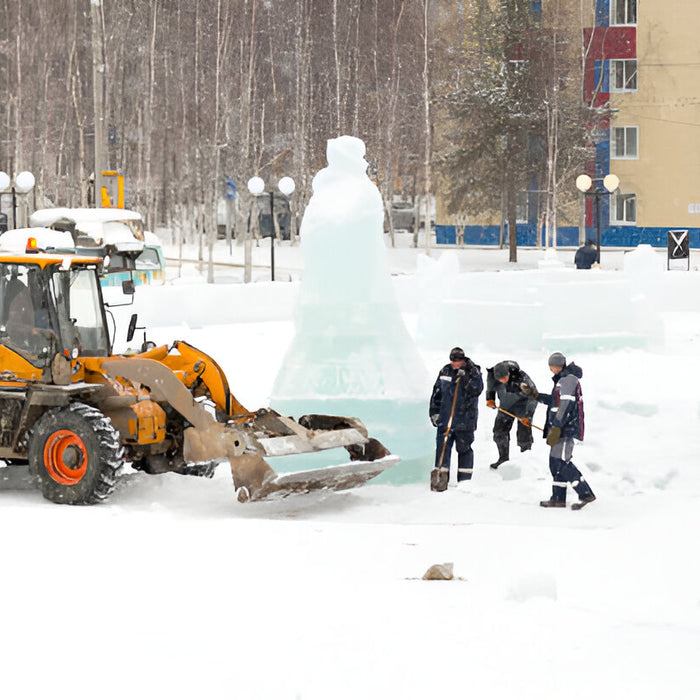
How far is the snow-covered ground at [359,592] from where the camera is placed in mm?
5832

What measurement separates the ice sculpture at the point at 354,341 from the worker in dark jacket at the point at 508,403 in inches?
27.8

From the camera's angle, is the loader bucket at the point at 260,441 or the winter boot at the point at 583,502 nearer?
the loader bucket at the point at 260,441

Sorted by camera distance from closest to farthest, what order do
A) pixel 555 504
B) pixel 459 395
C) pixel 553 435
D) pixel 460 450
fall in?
pixel 553 435, pixel 555 504, pixel 459 395, pixel 460 450

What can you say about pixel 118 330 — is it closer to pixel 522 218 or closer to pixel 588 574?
pixel 588 574

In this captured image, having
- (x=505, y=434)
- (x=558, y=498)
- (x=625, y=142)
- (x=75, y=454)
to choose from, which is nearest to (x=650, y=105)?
(x=625, y=142)

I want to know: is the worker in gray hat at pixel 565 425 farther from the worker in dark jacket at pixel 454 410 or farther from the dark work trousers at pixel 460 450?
the dark work trousers at pixel 460 450

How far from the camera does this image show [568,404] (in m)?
11.4

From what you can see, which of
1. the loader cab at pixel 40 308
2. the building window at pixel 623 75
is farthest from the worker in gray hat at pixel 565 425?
the building window at pixel 623 75

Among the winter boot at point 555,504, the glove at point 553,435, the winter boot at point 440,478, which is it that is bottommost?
the winter boot at point 555,504

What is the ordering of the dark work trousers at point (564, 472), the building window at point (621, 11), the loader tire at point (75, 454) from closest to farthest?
the loader tire at point (75, 454) → the dark work trousers at point (564, 472) → the building window at point (621, 11)

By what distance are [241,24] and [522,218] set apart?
15626 mm

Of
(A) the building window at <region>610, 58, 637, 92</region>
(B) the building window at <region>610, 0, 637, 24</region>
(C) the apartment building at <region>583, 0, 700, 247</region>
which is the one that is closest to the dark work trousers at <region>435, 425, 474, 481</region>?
(C) the apartment building at <region>583, 0, 700, 247</region>

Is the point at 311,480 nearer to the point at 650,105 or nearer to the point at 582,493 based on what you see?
the point at 582,493

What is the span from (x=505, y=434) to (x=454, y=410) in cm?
126
